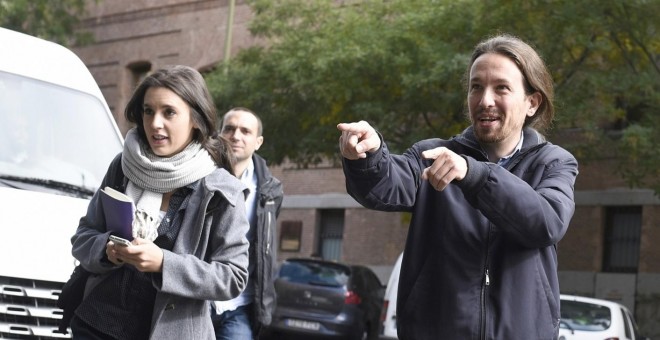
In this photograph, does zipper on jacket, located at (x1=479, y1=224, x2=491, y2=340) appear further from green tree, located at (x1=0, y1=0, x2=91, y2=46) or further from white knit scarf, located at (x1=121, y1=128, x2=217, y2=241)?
green tree, located at (x1=0, y1=0, x2=91, y2=46)

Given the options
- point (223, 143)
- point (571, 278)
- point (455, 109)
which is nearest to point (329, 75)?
point (455, 109)

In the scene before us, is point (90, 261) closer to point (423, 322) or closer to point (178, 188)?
point (178, 188)

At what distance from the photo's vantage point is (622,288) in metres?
25.4

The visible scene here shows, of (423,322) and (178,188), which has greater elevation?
(178,188)

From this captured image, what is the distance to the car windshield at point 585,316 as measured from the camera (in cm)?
1534

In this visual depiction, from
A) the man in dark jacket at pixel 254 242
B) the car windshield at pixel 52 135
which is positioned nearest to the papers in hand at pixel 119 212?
the car windshield at pixel 52 135

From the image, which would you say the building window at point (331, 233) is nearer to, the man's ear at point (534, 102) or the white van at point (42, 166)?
the white van at point (42, 166)

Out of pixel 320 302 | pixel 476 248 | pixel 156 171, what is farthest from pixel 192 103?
pixel 320 302

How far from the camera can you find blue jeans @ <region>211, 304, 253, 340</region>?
7.60 meters

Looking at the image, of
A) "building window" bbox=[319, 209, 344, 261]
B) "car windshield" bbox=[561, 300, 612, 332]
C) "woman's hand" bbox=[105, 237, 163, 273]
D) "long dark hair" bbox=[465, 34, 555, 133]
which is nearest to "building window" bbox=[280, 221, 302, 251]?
"building window" bbox=[319, 209, 344, 261]

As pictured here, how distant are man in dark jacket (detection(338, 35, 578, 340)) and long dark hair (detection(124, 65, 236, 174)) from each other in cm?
109

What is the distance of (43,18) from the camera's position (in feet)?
108

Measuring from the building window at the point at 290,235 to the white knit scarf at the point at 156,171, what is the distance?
28497 mm

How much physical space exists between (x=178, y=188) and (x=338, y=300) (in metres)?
16.9
